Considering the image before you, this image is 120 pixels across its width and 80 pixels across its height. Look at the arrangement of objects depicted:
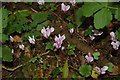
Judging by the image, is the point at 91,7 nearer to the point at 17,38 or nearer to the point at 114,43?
the point at 114,43

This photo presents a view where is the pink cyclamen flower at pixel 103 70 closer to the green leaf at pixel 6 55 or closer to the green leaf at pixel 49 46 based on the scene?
the green leaf at pixel 49 46

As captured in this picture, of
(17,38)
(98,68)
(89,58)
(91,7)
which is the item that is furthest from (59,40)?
(91,7)

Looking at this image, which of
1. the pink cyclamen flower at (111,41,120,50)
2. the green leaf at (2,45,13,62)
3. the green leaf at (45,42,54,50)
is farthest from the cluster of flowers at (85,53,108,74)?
the green leaf at (2,45,13,62)

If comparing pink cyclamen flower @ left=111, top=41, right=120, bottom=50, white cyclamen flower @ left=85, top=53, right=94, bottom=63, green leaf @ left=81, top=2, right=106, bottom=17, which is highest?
green leaf @ left=81, top=2, right=106, bottom=17

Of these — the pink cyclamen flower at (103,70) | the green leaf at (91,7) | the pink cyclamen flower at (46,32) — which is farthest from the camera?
the pink cyclamen flower at (46,32)

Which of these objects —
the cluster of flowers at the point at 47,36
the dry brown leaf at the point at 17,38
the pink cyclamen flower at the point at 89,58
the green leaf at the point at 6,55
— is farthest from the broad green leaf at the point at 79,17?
the green leaf at the point at 6,55

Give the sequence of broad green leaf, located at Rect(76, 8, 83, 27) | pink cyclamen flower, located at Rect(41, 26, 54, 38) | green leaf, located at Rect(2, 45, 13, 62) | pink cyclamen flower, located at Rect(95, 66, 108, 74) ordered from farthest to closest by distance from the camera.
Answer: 1. broad green leaf, located at Rect(76, 8, 83, 27)
2. pink cyclamen flower, located at Rect(41, 26, 54, 38)
3. pink cyclamen flower, located at Rect(95, 66, 108, 74)
4. green leaf, located at Rect(2, 45, 13, 62)

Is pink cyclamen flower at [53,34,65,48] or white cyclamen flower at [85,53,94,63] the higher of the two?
pink cyclamen flower at [53,34,65,48]

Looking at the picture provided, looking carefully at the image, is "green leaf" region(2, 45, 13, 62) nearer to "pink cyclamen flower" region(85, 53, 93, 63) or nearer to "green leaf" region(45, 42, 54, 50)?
"green leaf" region(45, 42, 54, 50)
